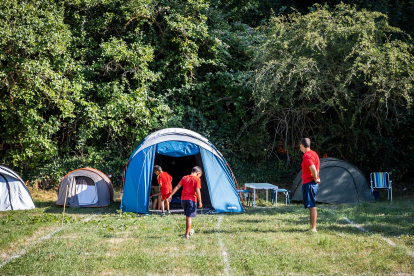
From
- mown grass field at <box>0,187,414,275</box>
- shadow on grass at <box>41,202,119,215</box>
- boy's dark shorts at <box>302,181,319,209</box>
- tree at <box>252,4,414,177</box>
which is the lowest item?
mown grass field at <box>0,187,414,275</box>

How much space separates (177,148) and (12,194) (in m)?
4.42

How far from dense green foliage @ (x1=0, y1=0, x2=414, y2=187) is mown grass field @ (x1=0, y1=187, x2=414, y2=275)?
4077mm

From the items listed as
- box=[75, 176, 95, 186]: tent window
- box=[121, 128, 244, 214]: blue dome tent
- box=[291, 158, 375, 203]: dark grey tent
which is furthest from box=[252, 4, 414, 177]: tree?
box=[75, 176, 95, 186]: tent window

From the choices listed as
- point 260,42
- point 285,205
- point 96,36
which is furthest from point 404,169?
point 96,36

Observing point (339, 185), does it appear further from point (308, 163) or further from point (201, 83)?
point (201, 83)

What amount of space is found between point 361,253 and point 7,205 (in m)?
8.25

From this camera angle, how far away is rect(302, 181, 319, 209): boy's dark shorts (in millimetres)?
6215

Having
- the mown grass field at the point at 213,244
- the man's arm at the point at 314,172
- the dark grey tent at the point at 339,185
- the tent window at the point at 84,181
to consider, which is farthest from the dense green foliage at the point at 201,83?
the man's arm at the point at 314,172

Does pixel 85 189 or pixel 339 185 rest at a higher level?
pixel 339 185

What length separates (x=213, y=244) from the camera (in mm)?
5625

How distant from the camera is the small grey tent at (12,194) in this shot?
916cm

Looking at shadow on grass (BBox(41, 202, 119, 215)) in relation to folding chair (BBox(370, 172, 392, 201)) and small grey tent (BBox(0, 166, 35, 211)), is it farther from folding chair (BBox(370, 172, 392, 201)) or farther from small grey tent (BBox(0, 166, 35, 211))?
folding chair (BBox(370, 172, 392, 201))

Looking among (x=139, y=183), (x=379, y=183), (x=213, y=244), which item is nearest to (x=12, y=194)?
(x=139, y=183)

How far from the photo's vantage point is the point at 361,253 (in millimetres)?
5082
